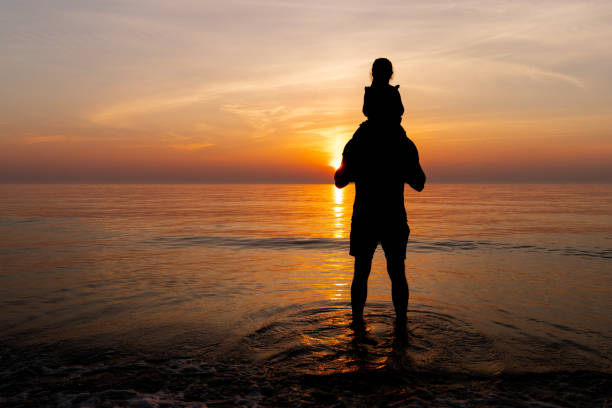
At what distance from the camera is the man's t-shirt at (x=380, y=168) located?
403 centimetres

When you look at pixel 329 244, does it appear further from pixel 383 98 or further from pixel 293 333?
pixel 383 98

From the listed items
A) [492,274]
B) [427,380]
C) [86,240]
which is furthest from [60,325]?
→ [86,240]

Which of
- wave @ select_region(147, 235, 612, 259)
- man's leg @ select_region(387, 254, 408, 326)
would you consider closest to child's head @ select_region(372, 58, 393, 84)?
man's leg @ select_region(387, 254, 408, 326)

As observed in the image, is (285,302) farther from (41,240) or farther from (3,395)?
(41,240)

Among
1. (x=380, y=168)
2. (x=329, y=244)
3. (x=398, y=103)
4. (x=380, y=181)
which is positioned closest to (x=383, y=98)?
(x=398, y=103)

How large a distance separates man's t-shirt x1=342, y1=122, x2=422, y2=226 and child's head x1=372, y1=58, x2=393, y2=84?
0.45 metres

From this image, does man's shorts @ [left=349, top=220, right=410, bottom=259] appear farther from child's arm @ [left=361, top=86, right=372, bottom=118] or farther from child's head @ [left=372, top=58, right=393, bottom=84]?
child's head @ [left=372, top=58, right=393, bottom=84]

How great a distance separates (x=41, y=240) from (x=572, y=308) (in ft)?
45.5

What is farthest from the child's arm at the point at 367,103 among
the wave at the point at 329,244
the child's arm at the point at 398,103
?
the wave at the point at 329,244

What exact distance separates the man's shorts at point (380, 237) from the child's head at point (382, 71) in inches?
57.0

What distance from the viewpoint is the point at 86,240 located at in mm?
12867

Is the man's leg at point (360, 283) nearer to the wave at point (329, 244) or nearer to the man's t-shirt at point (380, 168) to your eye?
the man's t-shirt at point (380, 168)

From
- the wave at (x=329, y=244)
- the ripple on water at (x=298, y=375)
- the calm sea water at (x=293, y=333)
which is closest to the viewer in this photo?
the ripple on water at (x=298, y=375)

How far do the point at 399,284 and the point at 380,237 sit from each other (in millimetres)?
554
